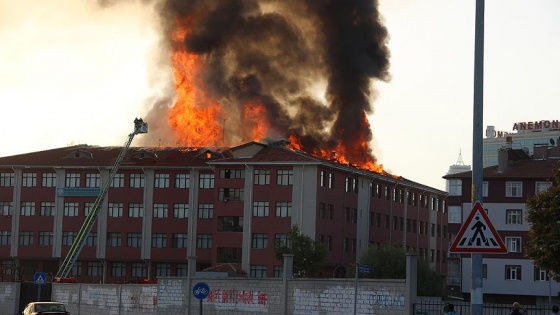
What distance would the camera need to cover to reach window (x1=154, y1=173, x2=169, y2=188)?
378 feet

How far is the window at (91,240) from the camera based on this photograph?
114 metres

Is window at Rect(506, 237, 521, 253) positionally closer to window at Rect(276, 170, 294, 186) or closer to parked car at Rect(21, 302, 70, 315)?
window at Rect(276, 170, 294, 186)

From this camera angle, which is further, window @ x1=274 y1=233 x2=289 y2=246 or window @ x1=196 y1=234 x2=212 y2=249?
window @ x1=196 y1=234 x2=212 y2=249

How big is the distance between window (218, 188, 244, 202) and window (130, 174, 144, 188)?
1015cm

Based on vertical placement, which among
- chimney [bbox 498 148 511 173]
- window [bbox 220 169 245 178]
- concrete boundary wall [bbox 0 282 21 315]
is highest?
chimney [bbox 498 148 511 173]

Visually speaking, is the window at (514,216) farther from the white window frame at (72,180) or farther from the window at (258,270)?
the white window frame at (72,180)

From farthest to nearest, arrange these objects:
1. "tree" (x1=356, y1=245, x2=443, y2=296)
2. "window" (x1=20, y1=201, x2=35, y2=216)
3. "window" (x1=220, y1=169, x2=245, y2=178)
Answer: "window" (x1=20, y1=201, x2=35, y2=216) → "window" (x1=220, y1=169, x2=245, y2=178) → "tree" (x1=356, y1=245, x2=443, y2=296)

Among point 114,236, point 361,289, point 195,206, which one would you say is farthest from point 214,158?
point 361,289

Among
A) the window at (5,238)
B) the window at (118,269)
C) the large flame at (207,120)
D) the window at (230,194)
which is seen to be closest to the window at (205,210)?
the window at (230,194)

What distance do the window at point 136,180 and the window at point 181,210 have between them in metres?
4.41

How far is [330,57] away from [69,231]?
1407 inches

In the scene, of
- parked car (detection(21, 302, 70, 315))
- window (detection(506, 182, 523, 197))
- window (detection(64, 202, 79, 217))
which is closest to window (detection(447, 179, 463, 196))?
window (detection(506, 182, 523, 197))

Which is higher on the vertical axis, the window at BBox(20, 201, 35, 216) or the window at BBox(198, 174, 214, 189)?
the window at BBox(198, 174, 214, 189)

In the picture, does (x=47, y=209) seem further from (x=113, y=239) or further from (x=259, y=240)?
(x=259, y=240)
